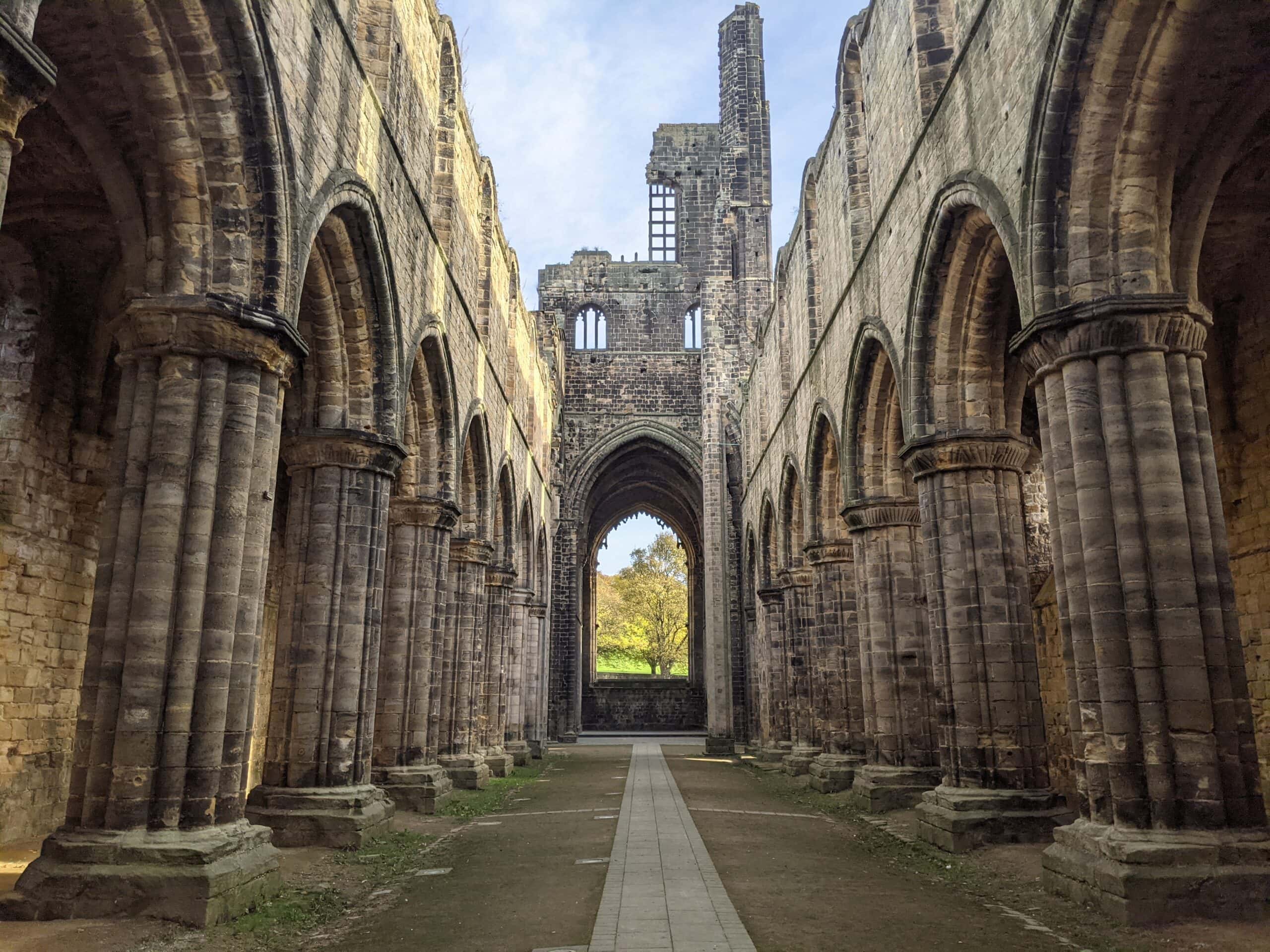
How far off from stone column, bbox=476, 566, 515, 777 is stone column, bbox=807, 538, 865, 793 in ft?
19.5

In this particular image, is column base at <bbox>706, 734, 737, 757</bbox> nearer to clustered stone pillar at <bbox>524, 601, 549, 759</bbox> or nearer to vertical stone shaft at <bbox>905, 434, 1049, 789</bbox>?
clustered stone pillar at <bbox>524, 601, 549, 759</bbox>

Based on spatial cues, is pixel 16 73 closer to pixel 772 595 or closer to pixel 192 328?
pixel 192 328

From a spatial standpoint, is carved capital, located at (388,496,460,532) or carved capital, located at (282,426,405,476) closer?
carved capital, located at (282,426,405,476)

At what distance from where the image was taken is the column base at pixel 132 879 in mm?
5754

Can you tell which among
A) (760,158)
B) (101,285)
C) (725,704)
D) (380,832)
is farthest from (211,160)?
(760,158)

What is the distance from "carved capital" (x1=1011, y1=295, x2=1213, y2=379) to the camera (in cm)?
674

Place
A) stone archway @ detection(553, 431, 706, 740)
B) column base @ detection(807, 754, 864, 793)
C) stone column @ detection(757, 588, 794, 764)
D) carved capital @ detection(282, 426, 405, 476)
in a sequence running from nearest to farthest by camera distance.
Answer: carved capital @ detection(282, 426, 405, 476) → column base @ detection(807, 754, 864, 793) → stone column @ detection(757, 588, 794, 764) → stone archway @ detection(553, 431, 706, 740)

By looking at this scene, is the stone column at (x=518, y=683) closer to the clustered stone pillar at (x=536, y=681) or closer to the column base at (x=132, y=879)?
the clustered stone pillar at (x=536, y=681)

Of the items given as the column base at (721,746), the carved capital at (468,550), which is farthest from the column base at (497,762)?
the column base at (721,746)

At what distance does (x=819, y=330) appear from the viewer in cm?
1680

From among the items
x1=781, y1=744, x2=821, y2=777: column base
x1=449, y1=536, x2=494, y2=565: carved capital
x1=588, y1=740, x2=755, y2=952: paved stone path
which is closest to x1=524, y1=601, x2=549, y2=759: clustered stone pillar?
x1=781, y1=744, x2=821, y2=777: column base

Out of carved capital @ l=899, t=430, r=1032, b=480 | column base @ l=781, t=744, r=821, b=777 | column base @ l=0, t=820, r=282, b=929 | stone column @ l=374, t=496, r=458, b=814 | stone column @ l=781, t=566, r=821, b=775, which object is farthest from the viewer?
stone column @ l=781, t=566, r=821, b=775

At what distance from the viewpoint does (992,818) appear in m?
8.81

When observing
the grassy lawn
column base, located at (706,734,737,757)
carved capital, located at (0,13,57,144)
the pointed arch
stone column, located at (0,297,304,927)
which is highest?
the pointed arch
